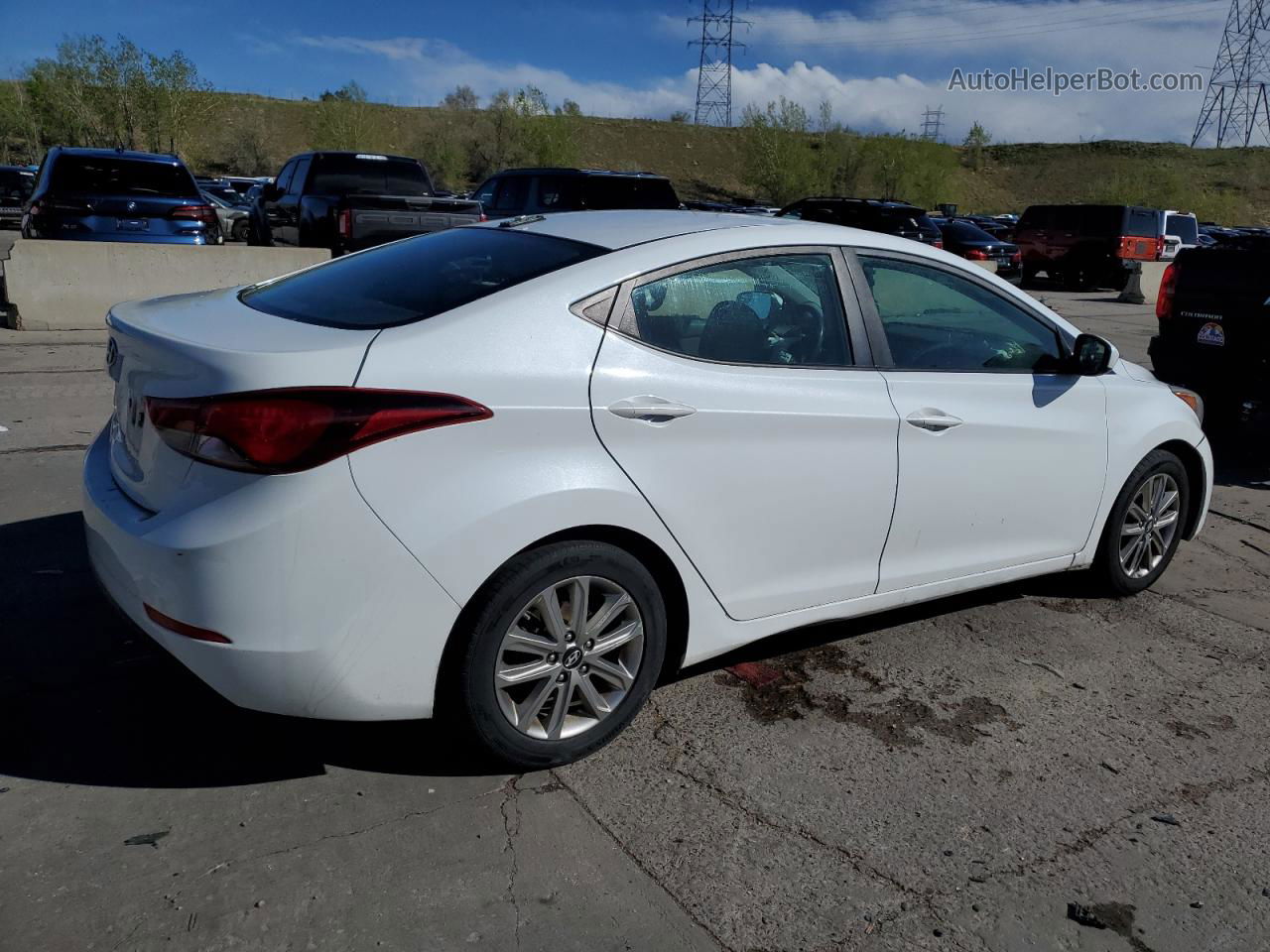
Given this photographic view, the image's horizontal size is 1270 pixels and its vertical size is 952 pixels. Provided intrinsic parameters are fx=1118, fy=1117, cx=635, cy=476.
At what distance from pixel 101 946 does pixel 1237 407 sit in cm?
801

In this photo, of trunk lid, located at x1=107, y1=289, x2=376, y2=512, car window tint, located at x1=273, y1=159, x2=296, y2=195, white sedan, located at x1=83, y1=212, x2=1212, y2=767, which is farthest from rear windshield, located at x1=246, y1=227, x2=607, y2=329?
car window tint, located at x1=273, y1=159, x2=296, y2=195

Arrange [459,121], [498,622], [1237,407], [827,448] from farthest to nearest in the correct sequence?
[459,121] < [1237,407] < [827,448] < [498,622]

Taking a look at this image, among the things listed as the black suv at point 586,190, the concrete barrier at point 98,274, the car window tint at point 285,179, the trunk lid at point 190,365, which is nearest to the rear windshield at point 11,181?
the car window tint at point 285,179

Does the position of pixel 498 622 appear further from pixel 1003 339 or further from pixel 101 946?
pixel 1003 339

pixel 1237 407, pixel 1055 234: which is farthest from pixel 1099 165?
pixel 1237 407

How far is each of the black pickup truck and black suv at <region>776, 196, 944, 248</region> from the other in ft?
35.8

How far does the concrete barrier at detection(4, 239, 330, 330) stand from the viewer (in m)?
11.2

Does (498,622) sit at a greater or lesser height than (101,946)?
greater

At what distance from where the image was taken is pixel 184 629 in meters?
2.90

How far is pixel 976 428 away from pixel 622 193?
11295mm

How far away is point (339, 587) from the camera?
2861 mm

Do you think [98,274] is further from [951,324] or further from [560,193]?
[951,324]

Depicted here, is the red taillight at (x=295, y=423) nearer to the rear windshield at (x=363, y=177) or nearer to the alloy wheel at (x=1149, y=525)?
the alloy wheel at (x=1149, y=525)

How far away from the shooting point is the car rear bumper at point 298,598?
2.81 m
